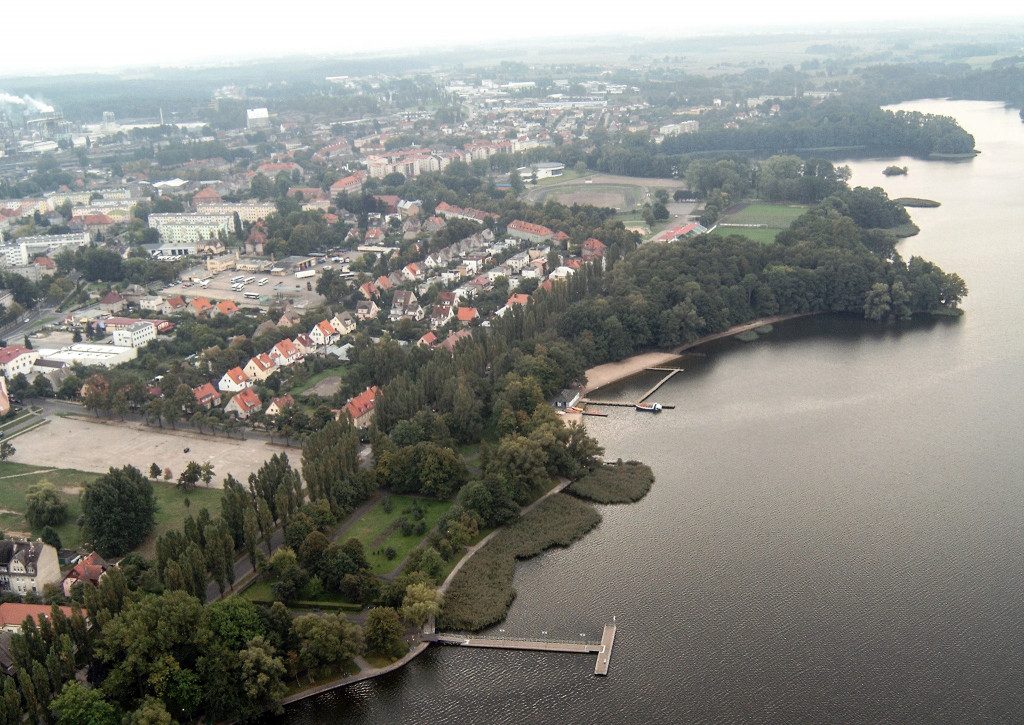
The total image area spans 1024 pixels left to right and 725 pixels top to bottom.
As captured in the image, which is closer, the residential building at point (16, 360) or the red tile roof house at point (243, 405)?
the red tile roof house at point (243, 405)

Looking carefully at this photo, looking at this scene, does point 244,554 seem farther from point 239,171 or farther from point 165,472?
point 239,171

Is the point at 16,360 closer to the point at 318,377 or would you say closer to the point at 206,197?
the point at 318,377

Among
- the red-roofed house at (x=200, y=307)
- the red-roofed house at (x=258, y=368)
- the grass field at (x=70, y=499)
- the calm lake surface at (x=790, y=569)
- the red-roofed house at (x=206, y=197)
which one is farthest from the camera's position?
the red-roofed house at (x=206, y=197)

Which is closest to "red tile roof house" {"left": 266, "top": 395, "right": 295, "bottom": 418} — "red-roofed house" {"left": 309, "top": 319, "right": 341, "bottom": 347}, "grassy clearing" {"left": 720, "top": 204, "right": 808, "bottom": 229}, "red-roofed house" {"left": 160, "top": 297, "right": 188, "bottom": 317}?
"red-roofed house" {"left": 309, "top": 319, "right": 341, "bottom": 347}

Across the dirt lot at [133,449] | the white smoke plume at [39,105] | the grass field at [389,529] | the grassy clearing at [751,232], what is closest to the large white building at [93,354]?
the dirt lot at [133,449]

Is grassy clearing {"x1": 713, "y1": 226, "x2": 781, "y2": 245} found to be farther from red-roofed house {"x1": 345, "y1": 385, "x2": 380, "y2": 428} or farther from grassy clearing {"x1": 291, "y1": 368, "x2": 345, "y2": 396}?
red-roofed house {"x1": 345, "y1": 385, "x2": 380, "y2": 428}

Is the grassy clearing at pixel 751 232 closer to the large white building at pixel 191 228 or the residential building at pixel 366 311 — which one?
the residential building at pixel 366 311

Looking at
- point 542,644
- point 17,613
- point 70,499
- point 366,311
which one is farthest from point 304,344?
point 542,644
